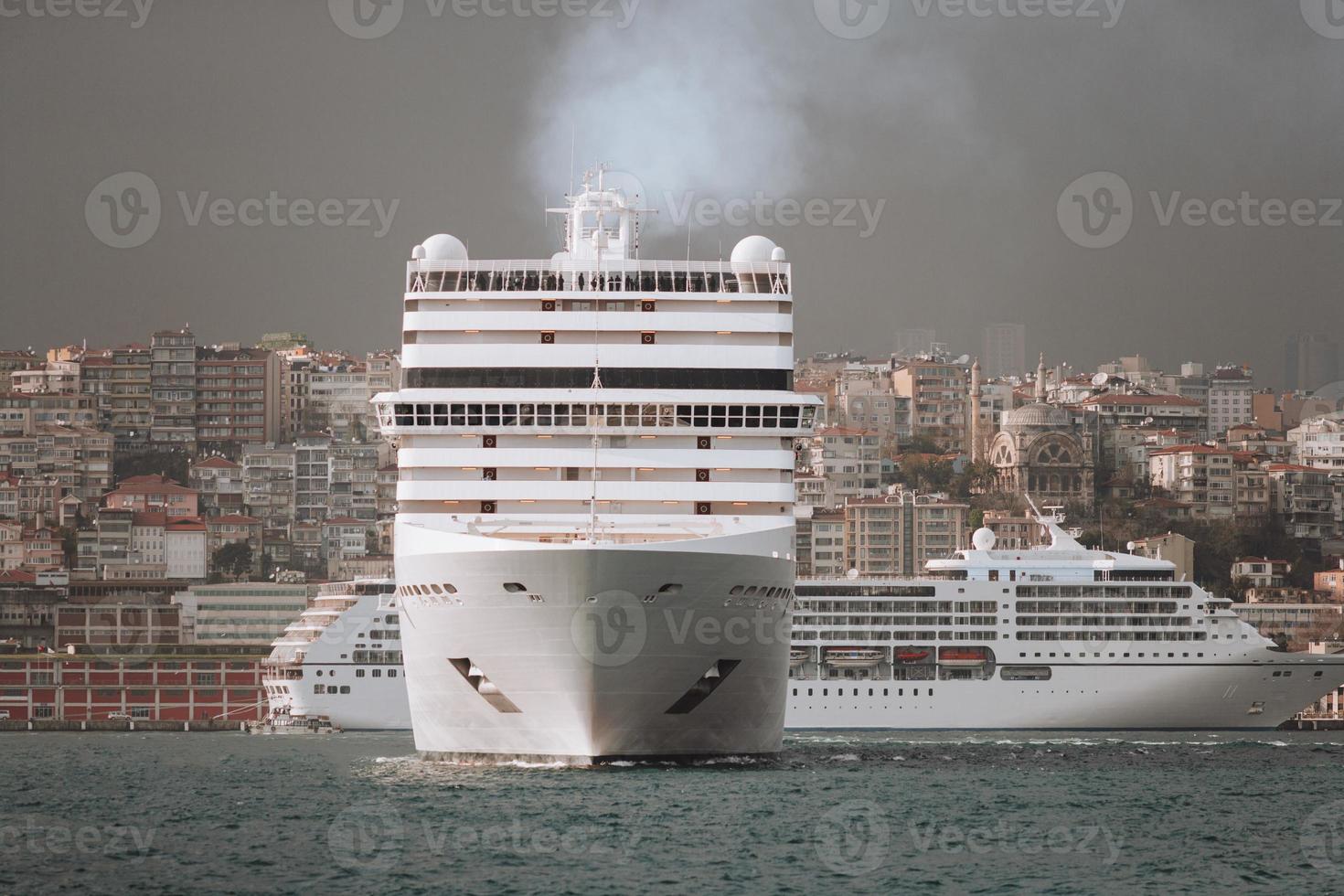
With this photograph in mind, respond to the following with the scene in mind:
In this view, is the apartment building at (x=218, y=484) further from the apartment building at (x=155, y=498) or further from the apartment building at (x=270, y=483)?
the apartment building at (x=155, y=498)

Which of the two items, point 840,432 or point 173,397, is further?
point 173,397

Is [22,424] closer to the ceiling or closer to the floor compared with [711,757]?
closer to the ceiling

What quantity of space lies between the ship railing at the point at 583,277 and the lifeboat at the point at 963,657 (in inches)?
988

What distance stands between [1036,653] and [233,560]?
48223 mm

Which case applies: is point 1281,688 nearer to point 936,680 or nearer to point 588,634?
point 936,680

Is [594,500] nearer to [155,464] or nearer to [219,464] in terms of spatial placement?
[219,464]

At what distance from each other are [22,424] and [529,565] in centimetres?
8728

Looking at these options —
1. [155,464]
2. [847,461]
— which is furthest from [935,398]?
[155,464]

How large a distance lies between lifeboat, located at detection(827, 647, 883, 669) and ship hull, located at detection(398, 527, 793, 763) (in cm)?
2483

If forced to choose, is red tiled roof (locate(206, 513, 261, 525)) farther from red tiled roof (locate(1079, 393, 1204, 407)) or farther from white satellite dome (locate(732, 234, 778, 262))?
white satellite dome (locate(732, 234, 778, 262))

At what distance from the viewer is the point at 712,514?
3878 cm

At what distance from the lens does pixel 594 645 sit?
1416 inches

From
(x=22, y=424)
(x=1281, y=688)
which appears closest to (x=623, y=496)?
(x=1281, y=688)

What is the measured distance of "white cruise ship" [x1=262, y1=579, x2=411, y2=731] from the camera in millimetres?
63219
